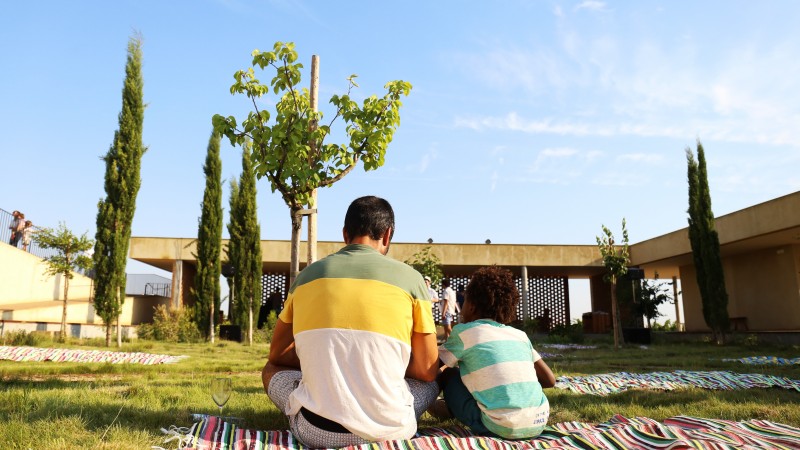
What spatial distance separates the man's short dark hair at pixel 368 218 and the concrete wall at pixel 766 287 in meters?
18.2

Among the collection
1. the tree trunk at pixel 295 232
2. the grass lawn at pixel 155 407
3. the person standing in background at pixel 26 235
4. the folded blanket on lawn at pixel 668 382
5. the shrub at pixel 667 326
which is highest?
the person standing in background at pixel 26 235

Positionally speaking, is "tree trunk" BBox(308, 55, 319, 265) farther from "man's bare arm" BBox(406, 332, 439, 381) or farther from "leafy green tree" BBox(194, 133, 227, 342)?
"leafy green tree" BBox(194, 133, 227, 342)

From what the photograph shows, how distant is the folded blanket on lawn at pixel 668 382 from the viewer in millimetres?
5434

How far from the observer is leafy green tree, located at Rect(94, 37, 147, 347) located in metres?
14.1

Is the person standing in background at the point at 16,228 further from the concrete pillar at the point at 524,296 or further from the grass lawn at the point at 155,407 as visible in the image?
the concrete pillar at the point at 524,296

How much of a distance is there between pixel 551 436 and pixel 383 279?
135 centimetres

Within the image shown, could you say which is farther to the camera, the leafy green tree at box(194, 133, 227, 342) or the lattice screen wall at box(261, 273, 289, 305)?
the lattice screen wall at box(261, 273, 289, 305)

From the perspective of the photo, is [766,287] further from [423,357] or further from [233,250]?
[423,357]

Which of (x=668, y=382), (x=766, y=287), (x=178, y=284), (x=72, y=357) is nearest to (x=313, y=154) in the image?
(x=668, y=382)

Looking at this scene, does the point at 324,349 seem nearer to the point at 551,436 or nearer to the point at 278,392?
the point at 278,392

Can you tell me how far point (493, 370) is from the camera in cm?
293

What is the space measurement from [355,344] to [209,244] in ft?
55.2

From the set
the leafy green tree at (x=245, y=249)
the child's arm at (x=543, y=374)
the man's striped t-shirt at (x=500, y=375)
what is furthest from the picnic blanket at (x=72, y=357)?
the leafy green tree at (x=245, y=249)

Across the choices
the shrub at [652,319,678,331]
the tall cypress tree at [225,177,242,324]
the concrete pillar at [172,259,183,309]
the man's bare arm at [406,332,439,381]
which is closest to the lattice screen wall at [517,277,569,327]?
the shrub at [652,319,678,331]
